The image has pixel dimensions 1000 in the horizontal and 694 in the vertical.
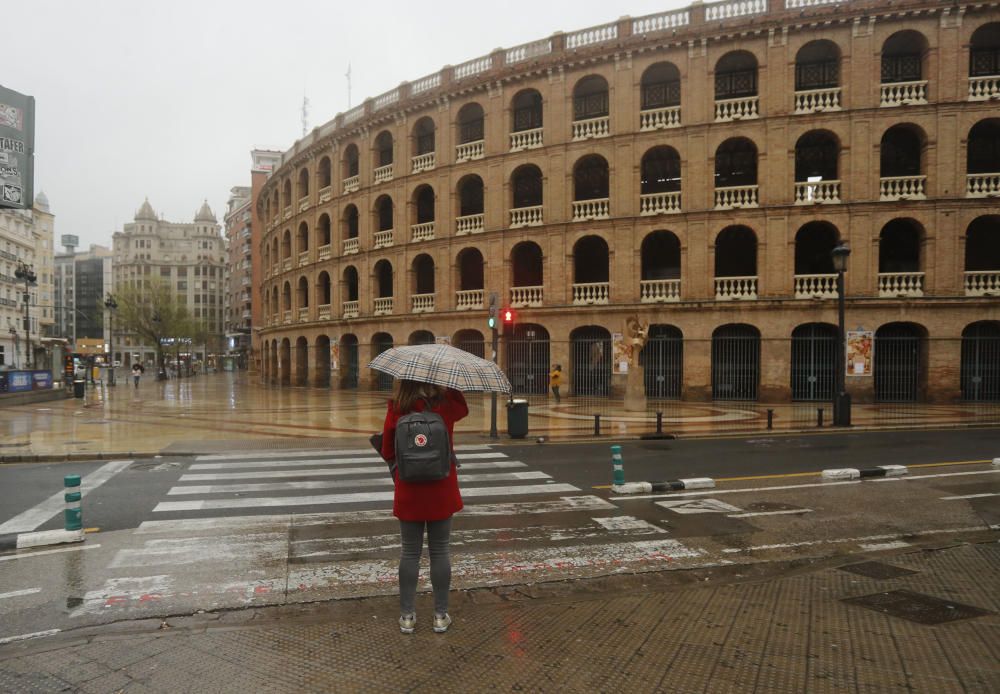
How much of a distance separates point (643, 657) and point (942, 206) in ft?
88.9

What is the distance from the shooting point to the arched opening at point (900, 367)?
81.8 feet

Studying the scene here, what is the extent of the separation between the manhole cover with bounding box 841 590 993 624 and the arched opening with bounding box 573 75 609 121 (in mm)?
26777

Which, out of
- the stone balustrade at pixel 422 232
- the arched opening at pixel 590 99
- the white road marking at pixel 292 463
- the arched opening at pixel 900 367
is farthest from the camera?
the stone balustrade at pixel 422 232

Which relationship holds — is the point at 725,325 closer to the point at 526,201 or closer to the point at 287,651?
the point at 526,201

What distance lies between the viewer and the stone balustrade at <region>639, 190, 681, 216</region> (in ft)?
87.2

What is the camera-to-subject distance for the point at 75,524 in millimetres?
7000

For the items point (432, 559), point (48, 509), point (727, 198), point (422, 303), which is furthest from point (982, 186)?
point (48, 509)

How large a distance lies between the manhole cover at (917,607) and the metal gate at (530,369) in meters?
24.0

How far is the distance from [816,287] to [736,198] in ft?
16.5

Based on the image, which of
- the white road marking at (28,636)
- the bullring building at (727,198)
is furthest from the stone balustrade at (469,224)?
the white road marking at (28,636)

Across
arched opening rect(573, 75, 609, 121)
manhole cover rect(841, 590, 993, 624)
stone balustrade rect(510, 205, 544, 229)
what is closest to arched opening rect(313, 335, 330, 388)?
stone balustrade rect(510, 205, 544, 229)

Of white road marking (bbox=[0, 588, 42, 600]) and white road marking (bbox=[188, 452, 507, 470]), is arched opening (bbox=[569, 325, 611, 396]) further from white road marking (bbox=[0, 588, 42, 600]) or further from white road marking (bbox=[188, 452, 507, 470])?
white road marking (bbox=[0, 588, 42, 600])

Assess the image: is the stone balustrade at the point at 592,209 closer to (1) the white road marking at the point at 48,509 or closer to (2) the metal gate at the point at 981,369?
(2) the metal gate at the point at 981,369

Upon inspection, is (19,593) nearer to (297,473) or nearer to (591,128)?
(297,473)
